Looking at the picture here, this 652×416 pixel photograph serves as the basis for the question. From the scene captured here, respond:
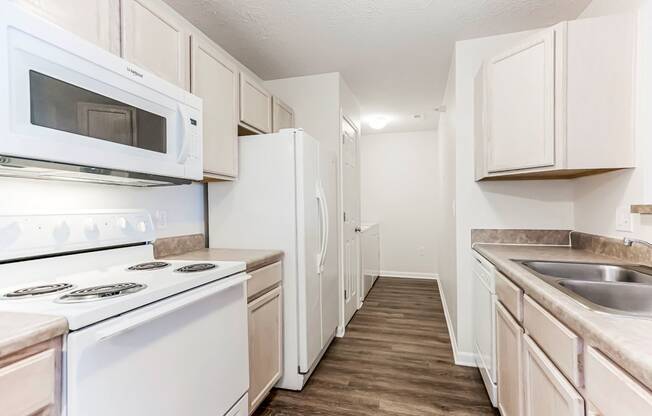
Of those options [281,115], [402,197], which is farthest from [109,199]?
[402,197]

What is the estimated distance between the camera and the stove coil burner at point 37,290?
0.98 m

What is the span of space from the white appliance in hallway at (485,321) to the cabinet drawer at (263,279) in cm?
126

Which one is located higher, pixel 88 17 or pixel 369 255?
pixel 88 17

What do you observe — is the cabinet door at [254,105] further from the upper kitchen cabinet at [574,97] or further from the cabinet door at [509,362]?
the cabinet door at [509,362]

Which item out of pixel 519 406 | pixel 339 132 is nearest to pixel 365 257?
pixel 339 132

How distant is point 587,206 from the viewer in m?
1.99

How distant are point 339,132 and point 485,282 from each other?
1.74 metres

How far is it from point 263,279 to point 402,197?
390 cm

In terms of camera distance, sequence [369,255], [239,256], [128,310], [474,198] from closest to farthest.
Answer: [128,310]
[239,256]
[474,198]
[369,255]

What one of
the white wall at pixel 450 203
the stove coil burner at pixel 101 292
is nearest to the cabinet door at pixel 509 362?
the white wall at pixel 450 203

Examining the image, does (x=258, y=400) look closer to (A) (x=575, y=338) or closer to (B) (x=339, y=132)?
(A) (x=575, y=338)

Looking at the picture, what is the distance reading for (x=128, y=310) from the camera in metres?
0.95

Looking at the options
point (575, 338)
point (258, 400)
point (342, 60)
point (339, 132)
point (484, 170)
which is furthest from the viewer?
point (339, 132)

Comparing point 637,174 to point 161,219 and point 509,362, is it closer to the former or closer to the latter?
point 509,362
